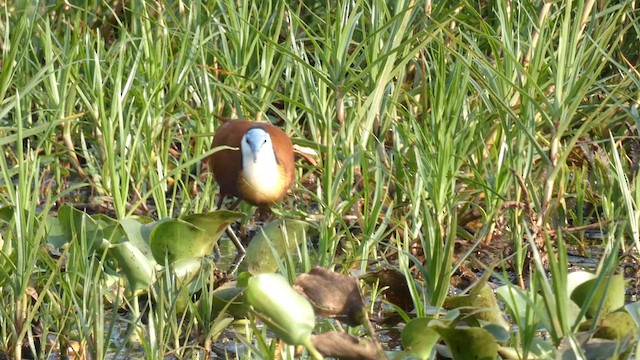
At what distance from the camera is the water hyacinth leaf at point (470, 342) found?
2.21m

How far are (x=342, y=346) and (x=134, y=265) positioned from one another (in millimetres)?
856

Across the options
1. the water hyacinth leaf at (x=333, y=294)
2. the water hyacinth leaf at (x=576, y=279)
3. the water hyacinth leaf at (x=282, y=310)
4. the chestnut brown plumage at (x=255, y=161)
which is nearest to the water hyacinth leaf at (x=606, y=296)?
the water hyacinth leaf at (x=576, y=279)

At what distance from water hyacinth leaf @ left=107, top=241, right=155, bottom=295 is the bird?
2.90ft

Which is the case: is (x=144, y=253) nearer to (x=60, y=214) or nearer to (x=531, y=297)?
(x=60, y=214)

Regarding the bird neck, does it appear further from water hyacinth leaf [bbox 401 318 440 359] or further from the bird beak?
water hyacinth leaf [bbox 401 318 440 359]

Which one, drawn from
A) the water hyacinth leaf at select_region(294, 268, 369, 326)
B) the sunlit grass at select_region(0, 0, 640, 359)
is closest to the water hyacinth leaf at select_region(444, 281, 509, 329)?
the sunlit grass at select_region(0, 0, 640, 359)

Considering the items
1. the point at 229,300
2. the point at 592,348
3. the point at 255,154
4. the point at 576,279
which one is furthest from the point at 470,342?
the point at 255,154

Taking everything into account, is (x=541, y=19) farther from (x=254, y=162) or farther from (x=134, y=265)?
(x=134, y=265)

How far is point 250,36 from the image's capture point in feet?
13.4

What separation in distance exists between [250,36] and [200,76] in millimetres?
210

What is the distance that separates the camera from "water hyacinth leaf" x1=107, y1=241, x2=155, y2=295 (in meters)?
2.83

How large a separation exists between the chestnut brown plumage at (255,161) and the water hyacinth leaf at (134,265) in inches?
35.9

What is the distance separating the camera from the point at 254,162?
3811 mm

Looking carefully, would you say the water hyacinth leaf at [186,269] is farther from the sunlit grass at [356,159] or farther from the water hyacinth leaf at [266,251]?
the water hyacinth leaf at [266,251]
